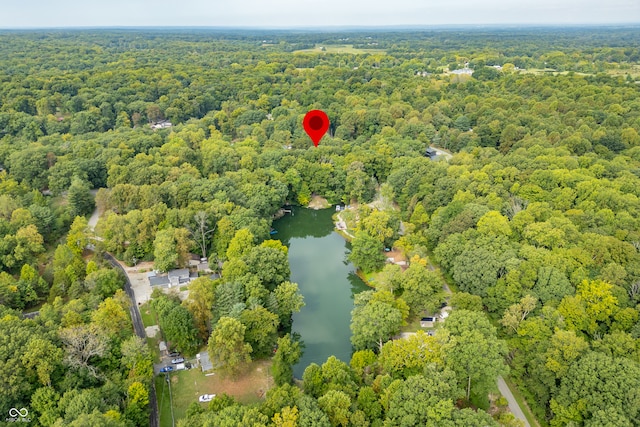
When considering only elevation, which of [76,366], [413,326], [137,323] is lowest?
[413,326]

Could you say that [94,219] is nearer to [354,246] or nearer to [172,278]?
[172,278]

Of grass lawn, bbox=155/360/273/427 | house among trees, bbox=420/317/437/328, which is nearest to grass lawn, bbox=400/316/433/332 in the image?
house among trees, bbox=420/317/437/328

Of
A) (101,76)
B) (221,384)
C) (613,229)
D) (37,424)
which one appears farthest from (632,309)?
(101,76)

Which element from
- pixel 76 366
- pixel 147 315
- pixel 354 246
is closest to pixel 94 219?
pixel 147 315

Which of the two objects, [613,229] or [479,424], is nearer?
[479,424]

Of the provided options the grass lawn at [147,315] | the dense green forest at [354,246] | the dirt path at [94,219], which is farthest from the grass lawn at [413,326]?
the dirt path at [94,219]

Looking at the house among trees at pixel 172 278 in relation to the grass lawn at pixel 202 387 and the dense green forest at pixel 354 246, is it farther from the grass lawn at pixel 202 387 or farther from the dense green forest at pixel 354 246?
the grass lawn at pixel 202 387

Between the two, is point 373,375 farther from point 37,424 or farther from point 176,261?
point 176,261
